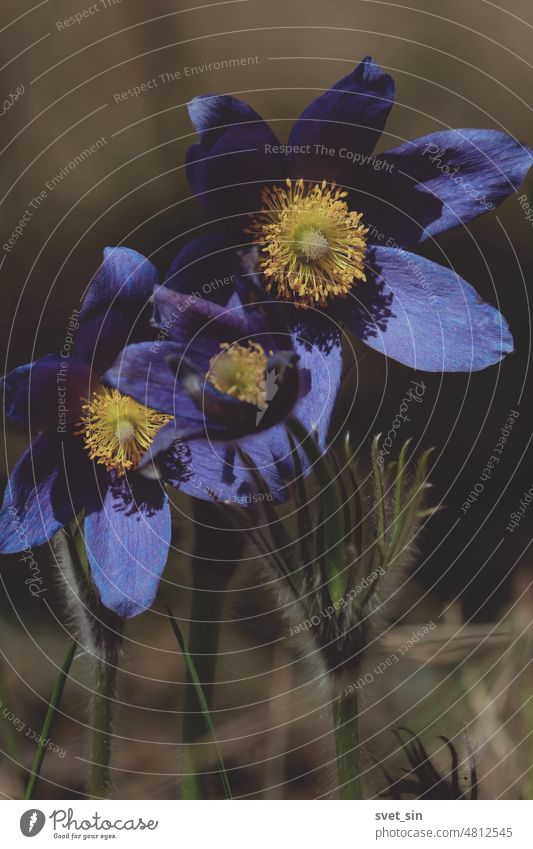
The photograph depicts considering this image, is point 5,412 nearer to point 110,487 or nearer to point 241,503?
point 110,487

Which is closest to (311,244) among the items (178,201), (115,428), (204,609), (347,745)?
(178,201)

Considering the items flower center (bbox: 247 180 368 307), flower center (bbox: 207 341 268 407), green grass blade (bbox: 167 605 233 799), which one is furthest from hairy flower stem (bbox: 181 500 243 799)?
flower center (bbox: 247 180 368 307)

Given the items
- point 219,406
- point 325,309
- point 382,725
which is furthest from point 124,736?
point 325,309

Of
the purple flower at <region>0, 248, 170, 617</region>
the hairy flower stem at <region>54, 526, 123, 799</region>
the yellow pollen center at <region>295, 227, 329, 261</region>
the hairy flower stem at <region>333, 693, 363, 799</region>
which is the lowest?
the hairy flower stem at <region>333, 693, 363, 799</region>

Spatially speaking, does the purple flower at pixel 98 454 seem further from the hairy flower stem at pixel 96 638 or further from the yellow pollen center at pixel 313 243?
the yellow pollen center at pixel 313 243

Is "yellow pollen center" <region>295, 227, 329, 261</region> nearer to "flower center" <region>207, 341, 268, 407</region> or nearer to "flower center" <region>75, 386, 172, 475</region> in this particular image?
→ "flower center" <region>207, 341, 268, 407</region>

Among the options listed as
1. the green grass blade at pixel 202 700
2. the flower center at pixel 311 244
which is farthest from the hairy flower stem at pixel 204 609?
the flower center at pixel 311 244
